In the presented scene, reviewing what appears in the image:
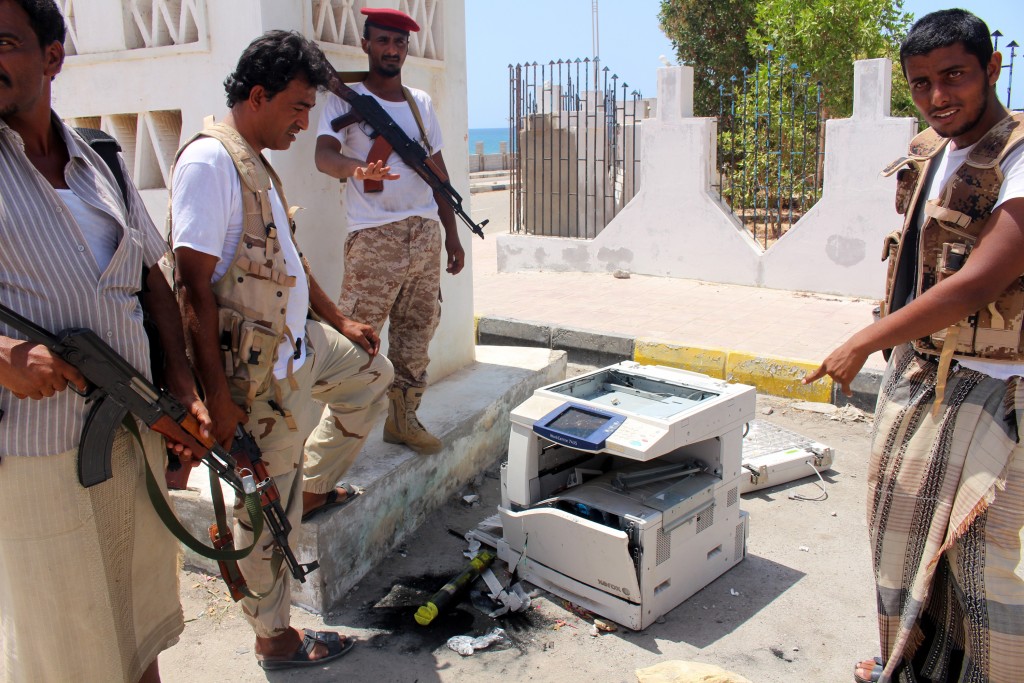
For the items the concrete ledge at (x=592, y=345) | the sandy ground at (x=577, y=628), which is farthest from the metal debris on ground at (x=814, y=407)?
the sandy ground at (x=577, y=628)

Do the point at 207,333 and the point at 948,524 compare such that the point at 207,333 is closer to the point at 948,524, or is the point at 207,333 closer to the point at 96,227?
the point at 96,227

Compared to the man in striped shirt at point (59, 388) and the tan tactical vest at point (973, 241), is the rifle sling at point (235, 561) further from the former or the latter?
the tan tactical vest at point (973, 241)

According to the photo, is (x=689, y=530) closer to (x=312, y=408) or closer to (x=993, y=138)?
(x=312, y=408)

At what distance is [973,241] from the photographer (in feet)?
7.74

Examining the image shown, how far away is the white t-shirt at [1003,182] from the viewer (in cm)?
222

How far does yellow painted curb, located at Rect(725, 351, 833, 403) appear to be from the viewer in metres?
5.65

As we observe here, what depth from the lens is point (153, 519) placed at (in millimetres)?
2299

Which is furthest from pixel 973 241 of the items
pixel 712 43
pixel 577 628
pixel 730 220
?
pixel 712 43

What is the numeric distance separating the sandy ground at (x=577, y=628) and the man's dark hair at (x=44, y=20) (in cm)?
212

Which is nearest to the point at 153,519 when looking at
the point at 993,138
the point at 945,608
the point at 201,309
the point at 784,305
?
the point at 201,309

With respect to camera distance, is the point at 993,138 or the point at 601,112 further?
the point at 601,112

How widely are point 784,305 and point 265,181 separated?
6.06 metres

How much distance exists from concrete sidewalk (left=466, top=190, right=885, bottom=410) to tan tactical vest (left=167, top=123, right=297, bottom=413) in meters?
4.03

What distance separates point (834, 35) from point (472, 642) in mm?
9849
